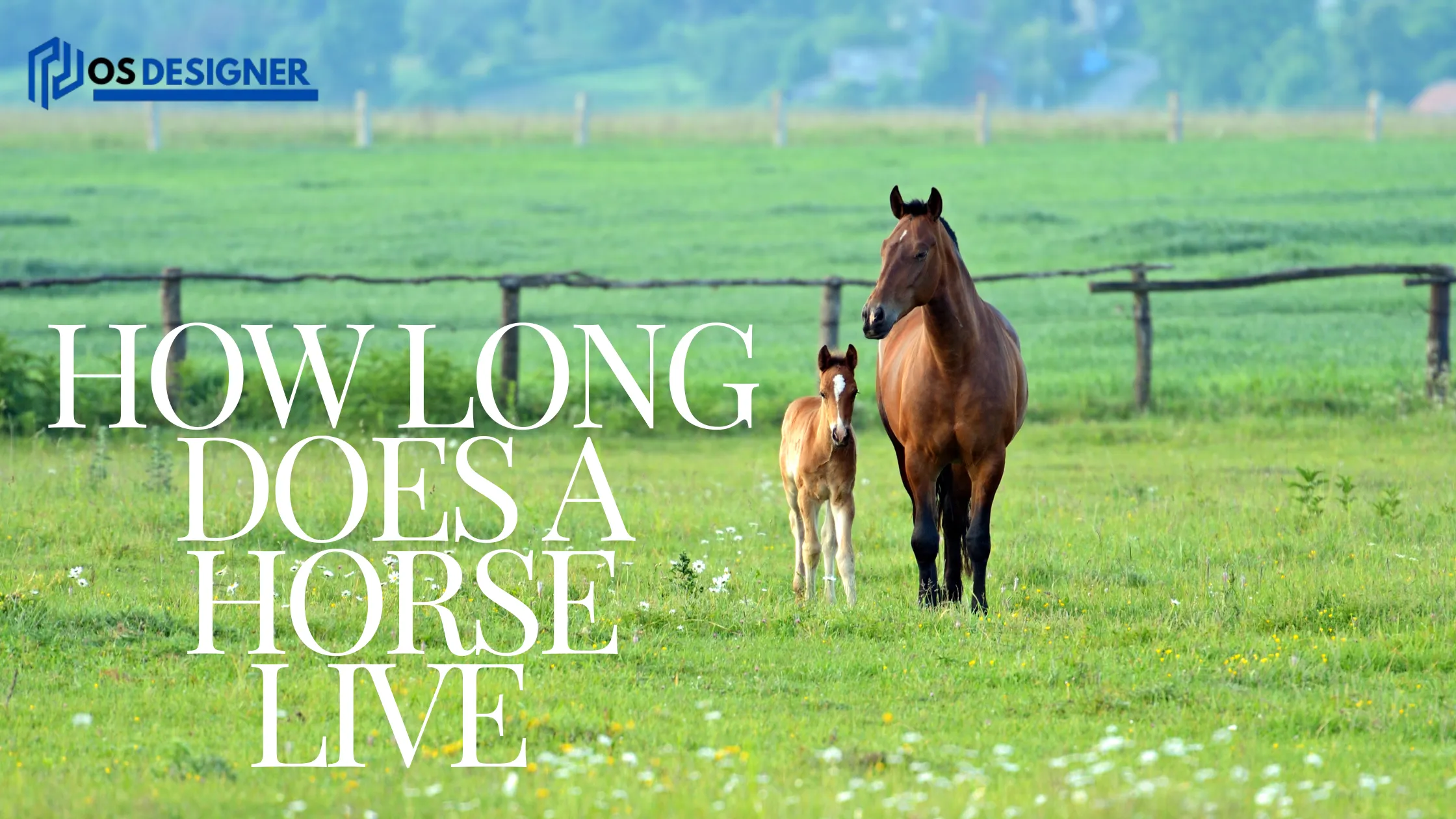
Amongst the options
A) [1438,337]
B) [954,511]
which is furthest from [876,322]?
[1438,337]

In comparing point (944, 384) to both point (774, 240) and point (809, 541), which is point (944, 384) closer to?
point (809, 541)

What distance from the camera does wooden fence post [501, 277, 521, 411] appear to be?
61.6ft

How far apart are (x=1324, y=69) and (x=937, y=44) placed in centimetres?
3181

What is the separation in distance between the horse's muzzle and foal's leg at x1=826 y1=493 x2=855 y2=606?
144 cm

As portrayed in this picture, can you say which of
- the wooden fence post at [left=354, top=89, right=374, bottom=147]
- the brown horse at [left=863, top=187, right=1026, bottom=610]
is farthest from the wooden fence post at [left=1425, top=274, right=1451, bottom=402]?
the wooden fence post at [left=354, top=89, right=374, bottom=147]

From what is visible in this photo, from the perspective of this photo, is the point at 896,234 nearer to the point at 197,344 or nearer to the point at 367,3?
the point at 197,344

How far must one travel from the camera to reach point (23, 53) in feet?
392

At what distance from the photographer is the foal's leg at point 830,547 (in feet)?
34.2

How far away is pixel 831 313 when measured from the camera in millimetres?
19922

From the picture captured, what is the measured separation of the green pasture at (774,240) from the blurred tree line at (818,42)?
5972cm

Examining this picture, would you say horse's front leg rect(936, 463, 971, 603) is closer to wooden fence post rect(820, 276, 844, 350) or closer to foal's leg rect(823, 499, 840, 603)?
foal's leg rect(823, 499, 840, 603)

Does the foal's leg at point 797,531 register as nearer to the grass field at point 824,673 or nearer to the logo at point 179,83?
the grass field at point 824,673

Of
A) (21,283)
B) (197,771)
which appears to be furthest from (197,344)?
(197,771)

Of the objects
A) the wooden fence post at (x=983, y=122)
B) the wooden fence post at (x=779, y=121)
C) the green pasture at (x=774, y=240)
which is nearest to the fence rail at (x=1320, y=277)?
the green pasture at (x=774, y=240)
